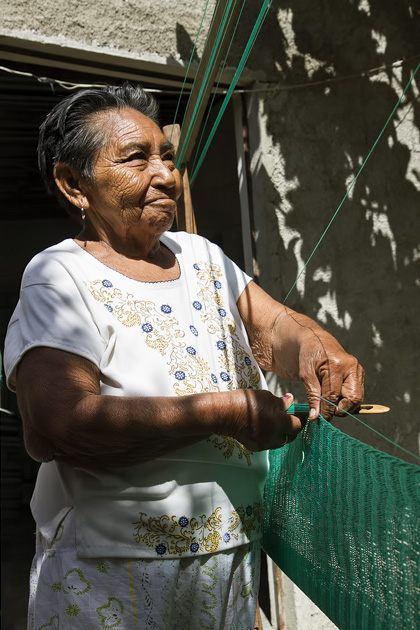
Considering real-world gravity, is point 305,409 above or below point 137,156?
below

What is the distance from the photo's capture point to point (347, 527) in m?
1.57

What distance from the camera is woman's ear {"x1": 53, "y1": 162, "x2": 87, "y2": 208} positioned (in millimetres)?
1817

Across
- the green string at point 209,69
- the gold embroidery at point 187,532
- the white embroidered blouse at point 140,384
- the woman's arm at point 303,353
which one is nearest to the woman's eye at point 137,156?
the white embroidered blouse at point 140,384

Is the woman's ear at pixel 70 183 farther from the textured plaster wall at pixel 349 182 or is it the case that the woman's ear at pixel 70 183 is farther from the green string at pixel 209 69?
the textured plaster wall at pixel 349 182

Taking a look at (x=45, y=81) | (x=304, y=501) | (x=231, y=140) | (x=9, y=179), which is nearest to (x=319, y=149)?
(x=231, y=140)

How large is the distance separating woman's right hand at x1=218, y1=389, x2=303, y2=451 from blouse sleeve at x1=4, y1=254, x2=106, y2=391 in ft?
1.05

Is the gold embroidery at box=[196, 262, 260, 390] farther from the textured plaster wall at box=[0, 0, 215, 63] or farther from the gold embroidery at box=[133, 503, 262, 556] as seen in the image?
the textured plaster wall at box=[0, 0, 215, 63]

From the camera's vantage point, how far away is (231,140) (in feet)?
12.4

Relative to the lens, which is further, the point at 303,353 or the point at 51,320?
the point at 303,353

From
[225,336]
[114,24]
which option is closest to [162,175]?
[225,336]

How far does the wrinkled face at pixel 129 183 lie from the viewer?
5.76ft

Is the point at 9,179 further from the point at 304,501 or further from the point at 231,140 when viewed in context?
the point at 304,501

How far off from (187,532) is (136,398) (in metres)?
0.36

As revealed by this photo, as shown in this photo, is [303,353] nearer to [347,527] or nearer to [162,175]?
[347,527]
